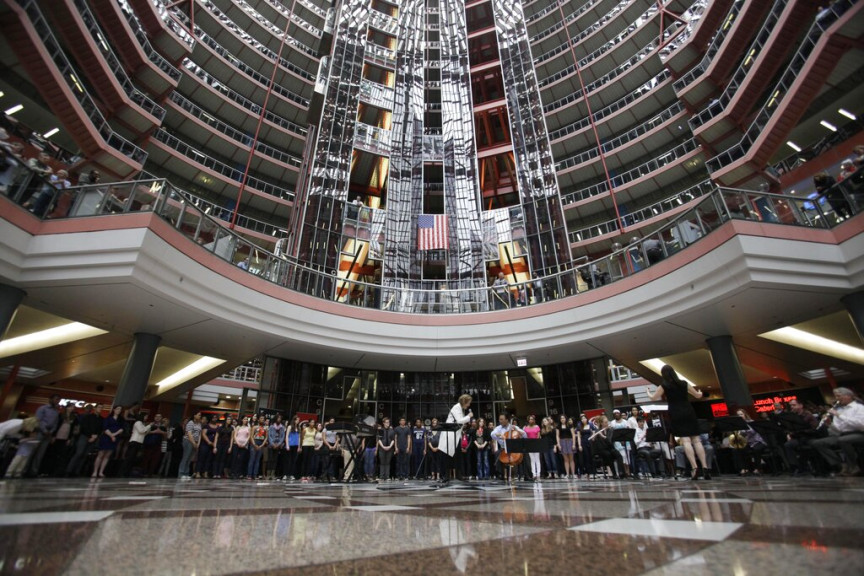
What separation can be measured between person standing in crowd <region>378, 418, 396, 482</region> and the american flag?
1188cm

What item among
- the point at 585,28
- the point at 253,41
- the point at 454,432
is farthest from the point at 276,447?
the point at 585,28

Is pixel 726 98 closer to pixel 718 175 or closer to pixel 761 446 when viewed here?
pixel 718 175

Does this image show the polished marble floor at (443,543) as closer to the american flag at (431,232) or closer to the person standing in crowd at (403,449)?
the person standing in crowd at (403,449)

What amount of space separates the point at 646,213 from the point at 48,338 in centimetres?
3096

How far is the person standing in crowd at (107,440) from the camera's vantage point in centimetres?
909

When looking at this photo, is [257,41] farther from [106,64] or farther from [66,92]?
[66,92]

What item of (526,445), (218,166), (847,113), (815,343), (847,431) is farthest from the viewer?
(218,166)

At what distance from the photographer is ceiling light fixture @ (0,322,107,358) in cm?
1210

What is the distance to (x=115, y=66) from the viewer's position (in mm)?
21656

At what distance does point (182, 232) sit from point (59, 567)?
10.6m

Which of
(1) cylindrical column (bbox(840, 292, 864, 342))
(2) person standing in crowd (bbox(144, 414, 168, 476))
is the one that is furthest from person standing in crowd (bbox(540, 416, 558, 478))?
(2) person standing in crowd (bbox(144, 414, 168, 476))

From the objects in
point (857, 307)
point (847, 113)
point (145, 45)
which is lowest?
point (857, 307)

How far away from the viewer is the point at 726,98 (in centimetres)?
2256

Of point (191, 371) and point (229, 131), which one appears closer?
point (191, 371)
